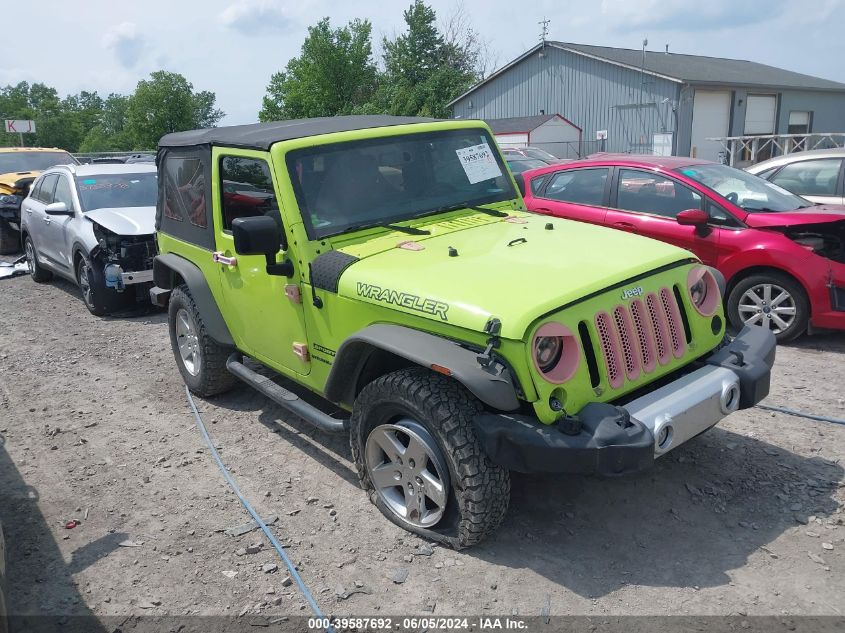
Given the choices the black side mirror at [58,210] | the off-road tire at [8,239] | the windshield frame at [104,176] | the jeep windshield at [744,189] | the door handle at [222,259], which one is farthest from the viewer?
the off-road tire at [8,239]

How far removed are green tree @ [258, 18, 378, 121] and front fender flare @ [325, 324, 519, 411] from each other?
2049 inches

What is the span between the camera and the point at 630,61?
97.5 ft

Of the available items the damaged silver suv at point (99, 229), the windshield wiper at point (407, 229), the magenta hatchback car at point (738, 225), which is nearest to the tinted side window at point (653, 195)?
the magenta hatchback car at point (738, 225)

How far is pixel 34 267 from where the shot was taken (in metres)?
10.6

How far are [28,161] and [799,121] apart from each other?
33.1 m

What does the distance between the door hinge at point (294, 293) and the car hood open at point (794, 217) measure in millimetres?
4356

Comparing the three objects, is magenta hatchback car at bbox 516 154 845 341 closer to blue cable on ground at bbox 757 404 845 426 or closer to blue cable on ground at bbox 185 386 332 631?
blue cable on ground at bbox 757 404 845 426

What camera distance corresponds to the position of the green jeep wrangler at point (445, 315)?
306 cm

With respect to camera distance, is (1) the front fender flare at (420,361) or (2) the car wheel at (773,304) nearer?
(1) the front fender flare at (420,361)

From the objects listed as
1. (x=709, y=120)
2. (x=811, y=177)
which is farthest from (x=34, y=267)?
(x=709, y=120)

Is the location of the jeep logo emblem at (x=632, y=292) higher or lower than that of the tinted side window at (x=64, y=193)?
lower

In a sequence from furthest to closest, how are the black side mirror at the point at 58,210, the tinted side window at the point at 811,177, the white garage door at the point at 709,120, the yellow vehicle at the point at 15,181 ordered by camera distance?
the white garage door at the point at 709,120
the yellow vehicle at the point at 15,181
the black side mirror at the point at 58,210
the tinted side window at the point at 811,177

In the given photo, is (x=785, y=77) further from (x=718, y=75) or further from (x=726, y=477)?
(x=726, y=477)

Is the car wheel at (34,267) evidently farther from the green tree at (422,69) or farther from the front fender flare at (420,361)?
the green tree at (422,69)
